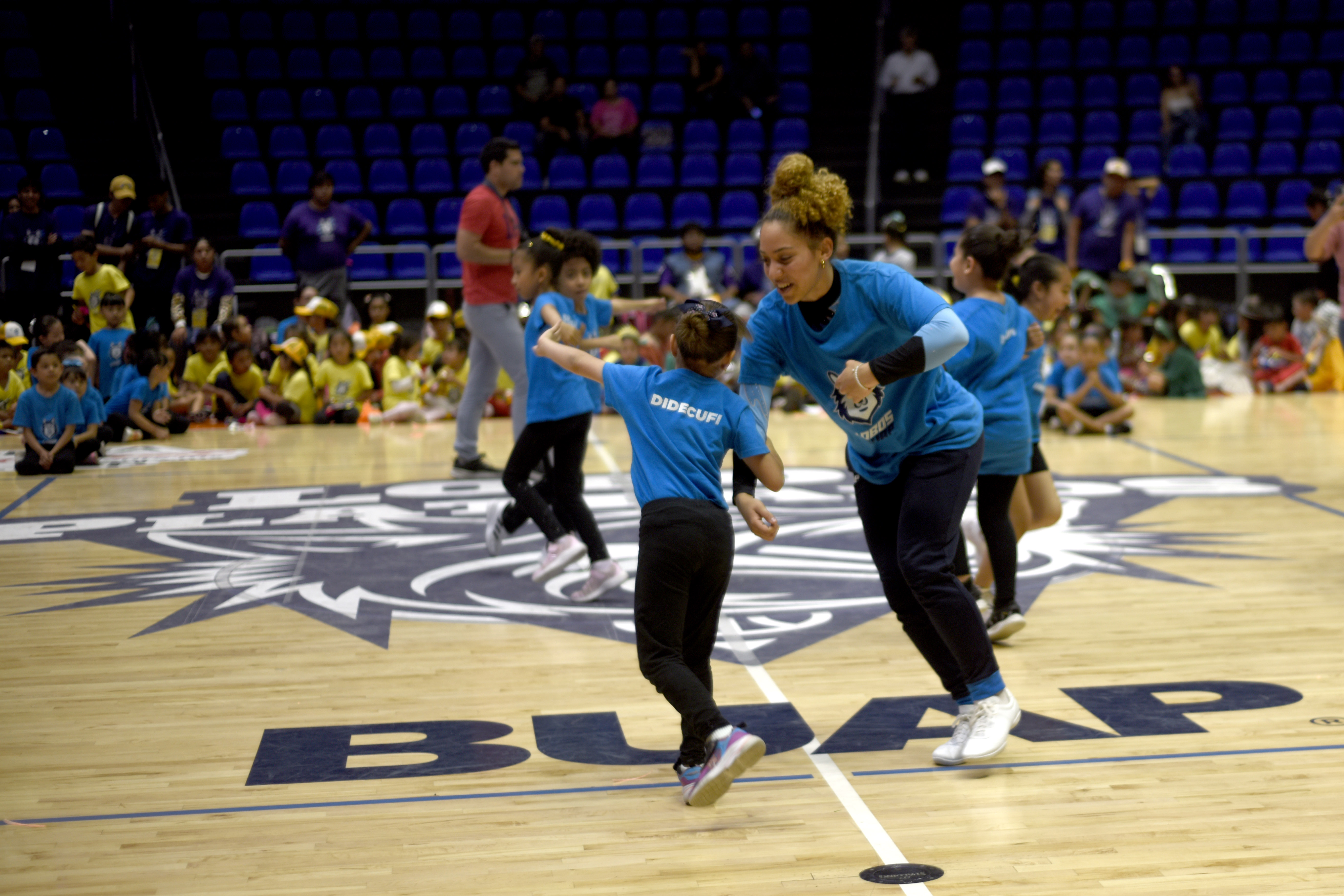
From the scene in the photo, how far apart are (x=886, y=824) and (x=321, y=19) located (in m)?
16.4

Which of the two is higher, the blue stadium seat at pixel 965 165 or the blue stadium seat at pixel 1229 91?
the blue stadium seat at pixel 1229 91

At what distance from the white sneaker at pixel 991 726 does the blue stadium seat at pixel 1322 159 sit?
1459 centimetres

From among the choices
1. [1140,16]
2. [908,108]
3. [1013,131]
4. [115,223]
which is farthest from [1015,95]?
[115,223]

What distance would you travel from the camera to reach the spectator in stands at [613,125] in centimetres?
1597

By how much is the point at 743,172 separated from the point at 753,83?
4.43 feet

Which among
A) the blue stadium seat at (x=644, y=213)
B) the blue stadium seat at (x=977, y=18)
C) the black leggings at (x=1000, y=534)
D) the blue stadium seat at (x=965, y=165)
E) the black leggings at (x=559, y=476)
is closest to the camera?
the black leggings at (x=1000, y=534)

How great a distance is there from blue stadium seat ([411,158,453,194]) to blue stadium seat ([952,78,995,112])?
6.46 m

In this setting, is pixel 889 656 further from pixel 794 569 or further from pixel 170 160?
pixel 170 160

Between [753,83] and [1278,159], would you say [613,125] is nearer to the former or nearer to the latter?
[753,83]

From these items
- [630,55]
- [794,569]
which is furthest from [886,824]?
[630,55]

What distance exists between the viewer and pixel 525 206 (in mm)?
15664

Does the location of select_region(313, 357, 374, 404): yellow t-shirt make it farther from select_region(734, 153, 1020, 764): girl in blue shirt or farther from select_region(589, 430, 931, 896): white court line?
select_region(734, 153, 1020, 764): girl in blue shirt

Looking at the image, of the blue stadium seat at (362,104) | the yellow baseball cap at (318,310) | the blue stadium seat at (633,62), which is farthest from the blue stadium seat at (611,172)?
the yellow baseball cap at (318,310)

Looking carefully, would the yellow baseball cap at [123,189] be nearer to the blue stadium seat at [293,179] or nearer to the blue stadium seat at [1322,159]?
the blue stadium seat at [293,179]
